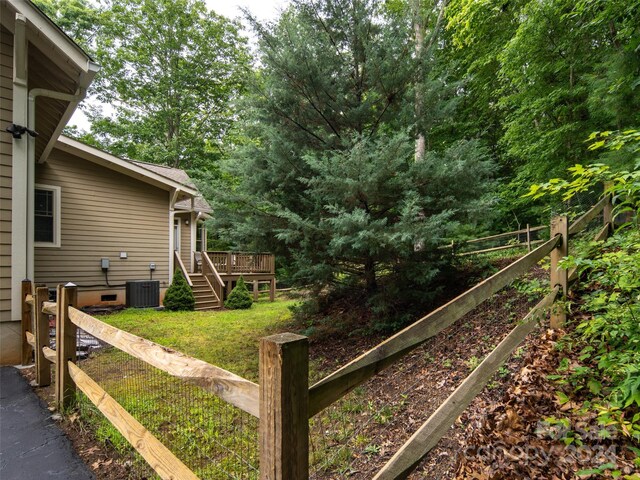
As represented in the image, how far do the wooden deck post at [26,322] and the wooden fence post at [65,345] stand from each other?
177cm

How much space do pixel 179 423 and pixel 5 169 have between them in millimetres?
4125

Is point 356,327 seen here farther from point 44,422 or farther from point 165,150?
point 165,150

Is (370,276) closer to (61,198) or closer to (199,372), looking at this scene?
(199,372)

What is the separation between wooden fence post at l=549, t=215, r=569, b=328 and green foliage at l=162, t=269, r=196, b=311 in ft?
29.0

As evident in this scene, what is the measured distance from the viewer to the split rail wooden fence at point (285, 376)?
0.99 m

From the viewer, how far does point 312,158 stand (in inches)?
164

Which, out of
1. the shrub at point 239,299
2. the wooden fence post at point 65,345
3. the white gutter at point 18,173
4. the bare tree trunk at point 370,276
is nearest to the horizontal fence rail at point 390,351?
the bare tree trunk at point 370,276

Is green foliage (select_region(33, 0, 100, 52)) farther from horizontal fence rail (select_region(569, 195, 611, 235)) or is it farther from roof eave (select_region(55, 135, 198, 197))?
horizontal fence rail (select_region(569, 195, 611, 235))

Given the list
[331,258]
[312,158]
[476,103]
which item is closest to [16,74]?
[312,158]

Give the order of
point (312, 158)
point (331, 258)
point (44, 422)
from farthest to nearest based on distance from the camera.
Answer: point (331, 258) → point (312, 158) → point (44, 422)

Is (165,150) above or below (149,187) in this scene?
above

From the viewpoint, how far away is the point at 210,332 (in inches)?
258

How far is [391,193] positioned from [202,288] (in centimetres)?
873

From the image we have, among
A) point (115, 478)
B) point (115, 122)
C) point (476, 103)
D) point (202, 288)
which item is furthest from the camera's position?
point (115, 122)
